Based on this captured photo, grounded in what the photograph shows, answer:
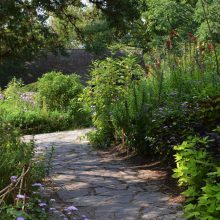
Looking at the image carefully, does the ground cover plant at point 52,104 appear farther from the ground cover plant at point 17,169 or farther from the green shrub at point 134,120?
the ground cover plant at point 17,169

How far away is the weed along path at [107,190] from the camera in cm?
418

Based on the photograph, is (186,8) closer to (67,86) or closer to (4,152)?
(67,86)

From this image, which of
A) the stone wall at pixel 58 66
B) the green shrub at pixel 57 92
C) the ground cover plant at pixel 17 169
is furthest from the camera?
the stone wall at pixel 58 66

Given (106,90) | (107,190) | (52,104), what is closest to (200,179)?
(107,190)

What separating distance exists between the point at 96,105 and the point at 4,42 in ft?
8.70

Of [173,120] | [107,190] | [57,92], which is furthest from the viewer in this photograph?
[57,92]

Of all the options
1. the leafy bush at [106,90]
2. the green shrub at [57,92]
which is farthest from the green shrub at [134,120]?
the green shrub at [57,92]

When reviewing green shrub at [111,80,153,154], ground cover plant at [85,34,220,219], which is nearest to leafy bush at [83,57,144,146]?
ground cover plant at [85,34,220,219]

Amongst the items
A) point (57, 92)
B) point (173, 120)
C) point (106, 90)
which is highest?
point (57, 92)

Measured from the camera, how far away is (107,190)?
16.6 ft

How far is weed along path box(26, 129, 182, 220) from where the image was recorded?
164 inches

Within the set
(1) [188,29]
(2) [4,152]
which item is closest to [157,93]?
(2) [4,152]

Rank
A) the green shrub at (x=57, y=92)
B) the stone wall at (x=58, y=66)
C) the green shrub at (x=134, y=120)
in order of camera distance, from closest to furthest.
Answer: the green shrub at (x=134, y=120)
the green shrub at (x=57, y=92)
the stone wall at (x=58, y=66)

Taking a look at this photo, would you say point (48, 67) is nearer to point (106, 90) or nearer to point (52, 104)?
point (52, 104)
